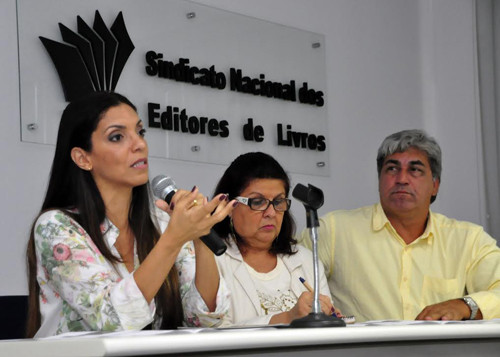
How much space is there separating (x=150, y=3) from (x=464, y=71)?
2.21 m

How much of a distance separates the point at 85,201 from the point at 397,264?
1482mm

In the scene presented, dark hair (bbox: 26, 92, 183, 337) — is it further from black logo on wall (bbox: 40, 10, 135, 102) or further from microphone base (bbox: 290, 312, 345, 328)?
black logo on wall (bbox: 40, 10, 135, 102)

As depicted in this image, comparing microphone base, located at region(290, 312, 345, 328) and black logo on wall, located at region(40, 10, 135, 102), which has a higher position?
black logo on wall, located at region(40, 10, 135, 102)

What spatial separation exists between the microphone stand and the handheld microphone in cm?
24

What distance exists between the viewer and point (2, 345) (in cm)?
170

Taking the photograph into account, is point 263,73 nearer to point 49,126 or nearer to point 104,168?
point 49,126

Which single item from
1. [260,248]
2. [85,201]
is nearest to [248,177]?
[260,248]

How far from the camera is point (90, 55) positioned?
3.79 meters

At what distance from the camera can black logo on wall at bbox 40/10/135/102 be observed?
3676 mm

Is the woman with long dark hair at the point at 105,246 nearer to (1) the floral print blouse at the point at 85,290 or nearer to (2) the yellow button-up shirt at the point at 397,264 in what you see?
(1) the floral print blouse at the point at 85,290

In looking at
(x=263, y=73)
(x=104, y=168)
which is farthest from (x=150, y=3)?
(x=104, y=168)

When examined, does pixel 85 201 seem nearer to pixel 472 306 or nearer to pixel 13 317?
pixel 13 317

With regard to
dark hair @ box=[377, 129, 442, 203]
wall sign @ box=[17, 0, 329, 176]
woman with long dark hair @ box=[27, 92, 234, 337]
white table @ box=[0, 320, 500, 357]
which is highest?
wall sign @ box=[17, 0, 329, 176]

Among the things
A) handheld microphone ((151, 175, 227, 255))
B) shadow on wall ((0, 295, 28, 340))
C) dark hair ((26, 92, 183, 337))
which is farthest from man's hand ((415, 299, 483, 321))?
shadow on wall ((0, 295, 28, 340))
